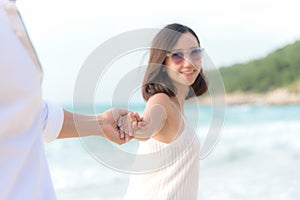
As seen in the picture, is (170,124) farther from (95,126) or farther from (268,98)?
(268,98)

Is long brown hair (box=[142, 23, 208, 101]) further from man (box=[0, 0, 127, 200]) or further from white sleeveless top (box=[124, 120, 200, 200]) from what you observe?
man (box=[0, 0, 127, 200])

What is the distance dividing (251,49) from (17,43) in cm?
2770

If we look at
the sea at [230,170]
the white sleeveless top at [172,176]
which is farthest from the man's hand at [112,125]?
the sea at [230,170]

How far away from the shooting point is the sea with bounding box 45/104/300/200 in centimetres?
883

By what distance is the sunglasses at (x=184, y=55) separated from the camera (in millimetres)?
2184

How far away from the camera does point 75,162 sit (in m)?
11.2

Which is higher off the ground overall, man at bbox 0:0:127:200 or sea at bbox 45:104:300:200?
man at bbox 0:0:127:200

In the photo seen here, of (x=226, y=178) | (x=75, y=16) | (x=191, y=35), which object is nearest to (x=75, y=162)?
(x=226, y=178)

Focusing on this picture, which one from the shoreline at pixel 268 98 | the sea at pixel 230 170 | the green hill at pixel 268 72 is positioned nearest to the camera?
the sea at pixel 230 170

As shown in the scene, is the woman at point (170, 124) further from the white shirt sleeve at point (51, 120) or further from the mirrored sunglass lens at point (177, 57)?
the white shirt sleeve at point (51, 120)

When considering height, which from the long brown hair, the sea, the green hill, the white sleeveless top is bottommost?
the green hill

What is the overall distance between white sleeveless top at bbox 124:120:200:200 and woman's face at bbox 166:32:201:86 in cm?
20

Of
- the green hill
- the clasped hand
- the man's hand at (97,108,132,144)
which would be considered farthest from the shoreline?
the man's hand at (97,108,132,144)

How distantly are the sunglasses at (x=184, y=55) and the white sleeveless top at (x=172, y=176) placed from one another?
27cm
